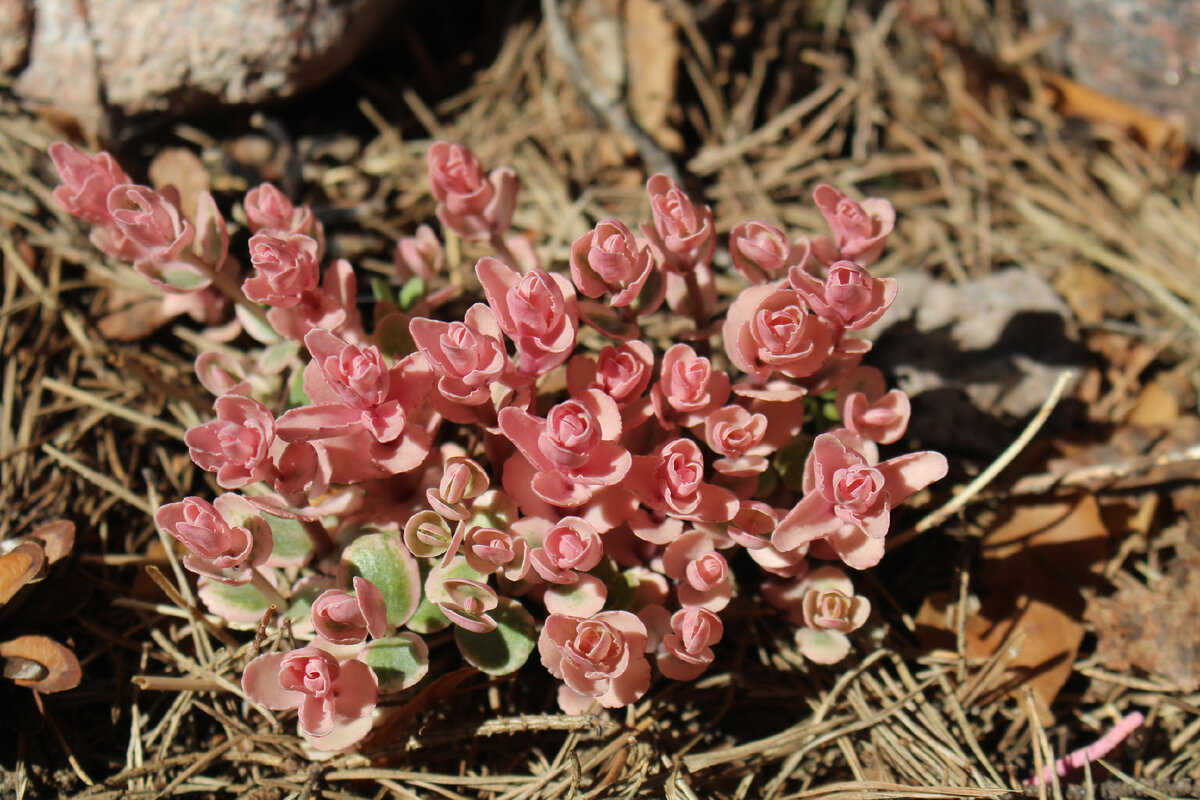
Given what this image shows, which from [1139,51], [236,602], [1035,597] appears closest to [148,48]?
[236,602]

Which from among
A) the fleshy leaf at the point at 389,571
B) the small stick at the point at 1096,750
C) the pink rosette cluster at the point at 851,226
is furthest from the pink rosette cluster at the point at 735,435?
the small stick at the point at 1096,750

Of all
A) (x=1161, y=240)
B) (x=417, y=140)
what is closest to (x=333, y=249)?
(x=417, y=140)

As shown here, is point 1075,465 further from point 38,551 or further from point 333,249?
point 38,551

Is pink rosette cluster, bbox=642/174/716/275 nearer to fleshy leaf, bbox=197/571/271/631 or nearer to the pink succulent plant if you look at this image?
the pink succulent plant

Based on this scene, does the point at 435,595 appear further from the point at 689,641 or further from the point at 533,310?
the point at 533,310

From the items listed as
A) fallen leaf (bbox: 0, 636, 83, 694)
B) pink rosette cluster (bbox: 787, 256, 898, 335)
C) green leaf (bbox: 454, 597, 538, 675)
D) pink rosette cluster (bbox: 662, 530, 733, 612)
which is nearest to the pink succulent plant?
pink rosette cluster (bbox: 787, 256, 898, 335)

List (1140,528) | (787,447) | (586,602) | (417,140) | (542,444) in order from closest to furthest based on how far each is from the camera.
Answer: (542,444) → (586,602) → (787,447) → (1140,528) → (417,140)

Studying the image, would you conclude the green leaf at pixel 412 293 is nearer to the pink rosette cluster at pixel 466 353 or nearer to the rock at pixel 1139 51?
the pink rosette cluster at pixel 466 353
